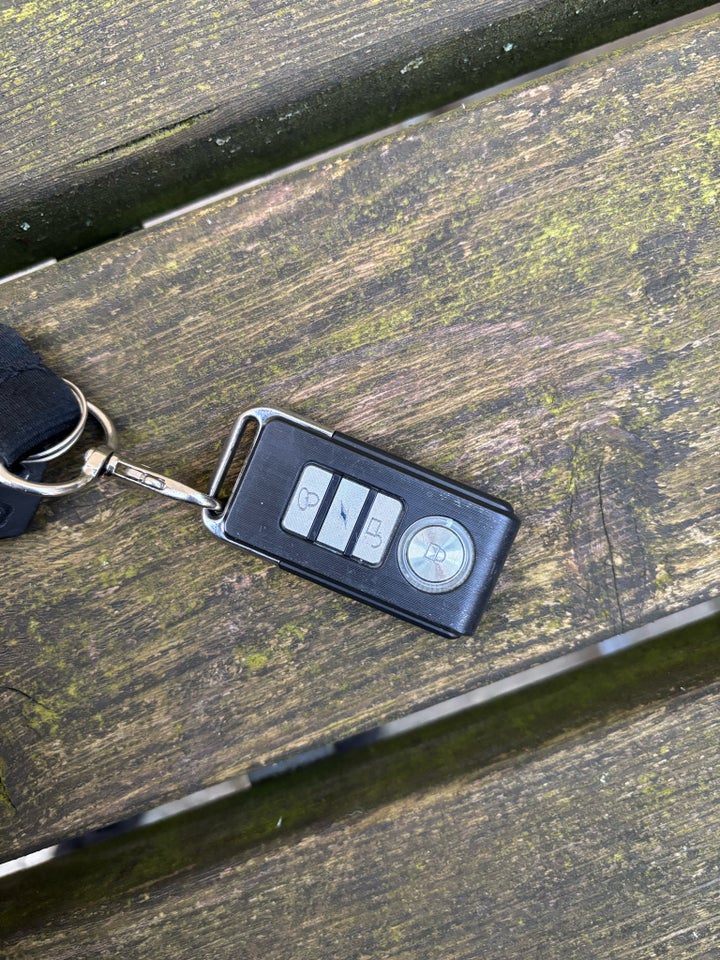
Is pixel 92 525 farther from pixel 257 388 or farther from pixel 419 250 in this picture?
pixel 419 250

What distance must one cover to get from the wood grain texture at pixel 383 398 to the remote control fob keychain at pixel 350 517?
0.05m

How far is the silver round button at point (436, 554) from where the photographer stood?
2.22 ft

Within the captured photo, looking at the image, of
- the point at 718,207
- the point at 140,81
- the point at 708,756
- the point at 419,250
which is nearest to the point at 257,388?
the point at 419,250

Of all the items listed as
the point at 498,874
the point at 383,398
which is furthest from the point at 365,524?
the point at 498,874

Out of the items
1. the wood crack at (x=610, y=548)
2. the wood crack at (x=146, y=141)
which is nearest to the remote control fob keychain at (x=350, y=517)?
the wood crack at (x=610, y=548)

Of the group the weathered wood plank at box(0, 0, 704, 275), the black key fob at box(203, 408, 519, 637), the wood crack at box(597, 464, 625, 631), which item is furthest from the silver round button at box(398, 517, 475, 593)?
the weathered wood plank at box(0, 0, 704, 275)

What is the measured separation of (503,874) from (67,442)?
0.64m

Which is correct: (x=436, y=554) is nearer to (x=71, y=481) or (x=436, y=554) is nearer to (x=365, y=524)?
(x=365, y=524)

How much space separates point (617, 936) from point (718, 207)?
776 millimetres

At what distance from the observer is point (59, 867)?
0.79 metres

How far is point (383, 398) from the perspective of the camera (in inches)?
28.6

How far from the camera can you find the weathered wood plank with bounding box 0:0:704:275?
70 centimetres

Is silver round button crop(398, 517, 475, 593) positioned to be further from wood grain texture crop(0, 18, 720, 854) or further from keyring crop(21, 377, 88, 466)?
keyring crop(21, 377, 88, 466)

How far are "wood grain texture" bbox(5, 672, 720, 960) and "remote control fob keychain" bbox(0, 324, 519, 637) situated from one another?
220 millimetres
